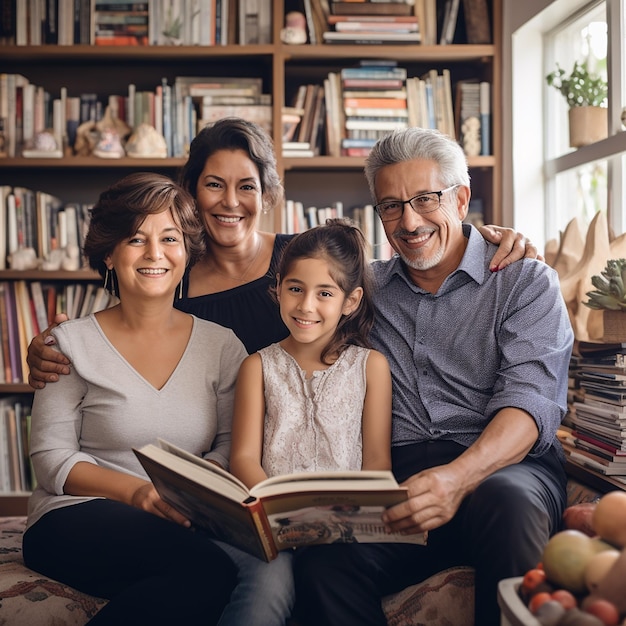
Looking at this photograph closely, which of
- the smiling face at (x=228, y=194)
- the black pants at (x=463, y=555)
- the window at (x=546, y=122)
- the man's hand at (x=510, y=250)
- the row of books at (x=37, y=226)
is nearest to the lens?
the black pants at (x=463, y=555)

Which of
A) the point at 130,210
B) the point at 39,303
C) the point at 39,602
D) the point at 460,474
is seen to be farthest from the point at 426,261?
the point at 39,303

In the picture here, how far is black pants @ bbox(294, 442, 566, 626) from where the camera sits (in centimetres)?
134

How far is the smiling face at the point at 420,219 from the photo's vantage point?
1.84m

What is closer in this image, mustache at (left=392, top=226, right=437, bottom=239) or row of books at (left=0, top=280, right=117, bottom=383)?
mustache at (left=392, top=226, right=437, bottom=239)

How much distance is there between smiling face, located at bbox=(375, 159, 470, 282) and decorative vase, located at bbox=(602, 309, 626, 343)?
392 millimetres

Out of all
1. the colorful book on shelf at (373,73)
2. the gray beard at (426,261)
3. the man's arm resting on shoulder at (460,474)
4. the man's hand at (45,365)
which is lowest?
the man's arm resting on shoulder at (460,474)

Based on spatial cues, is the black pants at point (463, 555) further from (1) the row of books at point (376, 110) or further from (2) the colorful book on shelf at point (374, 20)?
(2) the colorful book on shelf at point (374, 20)

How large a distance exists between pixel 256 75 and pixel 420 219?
1.81m

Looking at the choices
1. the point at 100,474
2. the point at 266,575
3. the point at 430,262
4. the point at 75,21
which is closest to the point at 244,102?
the point at 75,21

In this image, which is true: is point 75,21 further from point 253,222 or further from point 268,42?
point 253,222

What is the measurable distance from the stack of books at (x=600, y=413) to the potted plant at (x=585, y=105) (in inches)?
39.6

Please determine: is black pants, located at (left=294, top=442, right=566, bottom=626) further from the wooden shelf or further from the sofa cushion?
the wooden shelf

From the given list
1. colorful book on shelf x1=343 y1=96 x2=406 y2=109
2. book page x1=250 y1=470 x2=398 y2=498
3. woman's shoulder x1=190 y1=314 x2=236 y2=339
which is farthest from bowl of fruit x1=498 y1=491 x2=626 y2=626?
colorful book on shelf x1=343 y1=96 x2=406 y2=109

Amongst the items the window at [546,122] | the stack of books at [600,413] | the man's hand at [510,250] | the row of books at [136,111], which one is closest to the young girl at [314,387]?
the man's hand at [510,250]
